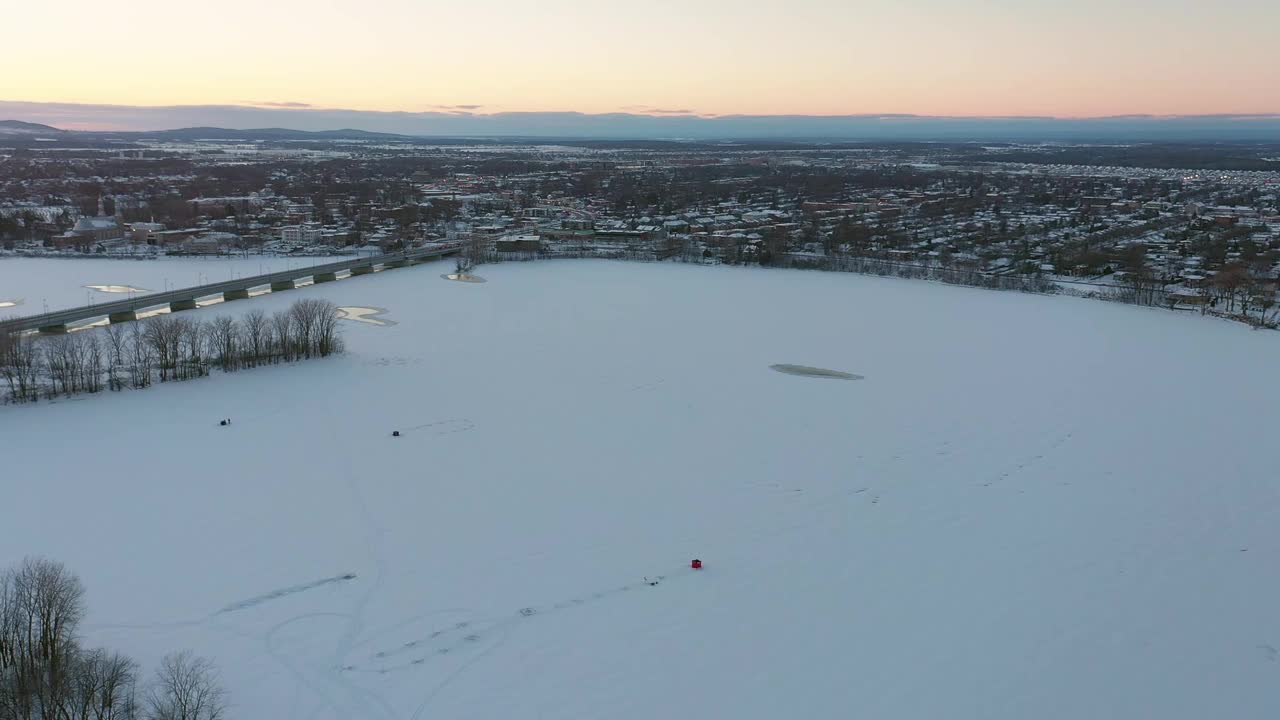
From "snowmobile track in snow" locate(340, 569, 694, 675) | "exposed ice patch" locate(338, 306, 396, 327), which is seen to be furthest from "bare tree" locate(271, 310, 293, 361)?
"snowmobile track in snow" locate(340, 569, 694, 675)

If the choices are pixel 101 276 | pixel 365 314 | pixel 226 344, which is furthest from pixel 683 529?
pixel 101 276

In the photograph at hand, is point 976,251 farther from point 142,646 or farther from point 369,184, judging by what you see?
point 369,184

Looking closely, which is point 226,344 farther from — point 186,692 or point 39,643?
point 186,692

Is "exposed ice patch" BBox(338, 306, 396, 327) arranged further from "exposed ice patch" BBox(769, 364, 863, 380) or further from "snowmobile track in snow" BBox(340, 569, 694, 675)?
"snowmobile track in snow" BBox(340, 569, 694, 675)

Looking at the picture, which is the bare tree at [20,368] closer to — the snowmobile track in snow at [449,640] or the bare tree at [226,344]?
the bare tree at [226,344]

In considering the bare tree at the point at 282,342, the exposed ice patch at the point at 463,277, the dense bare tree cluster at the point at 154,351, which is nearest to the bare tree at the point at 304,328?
the dense bare tree cluster at the point at 154,351

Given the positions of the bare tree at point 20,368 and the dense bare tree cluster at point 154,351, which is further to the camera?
the dense bare tree cluster at point 154,351

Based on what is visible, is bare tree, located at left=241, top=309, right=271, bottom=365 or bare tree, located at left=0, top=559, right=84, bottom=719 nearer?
bare tree, located at left=0, top=559, right=84, bottom=719
